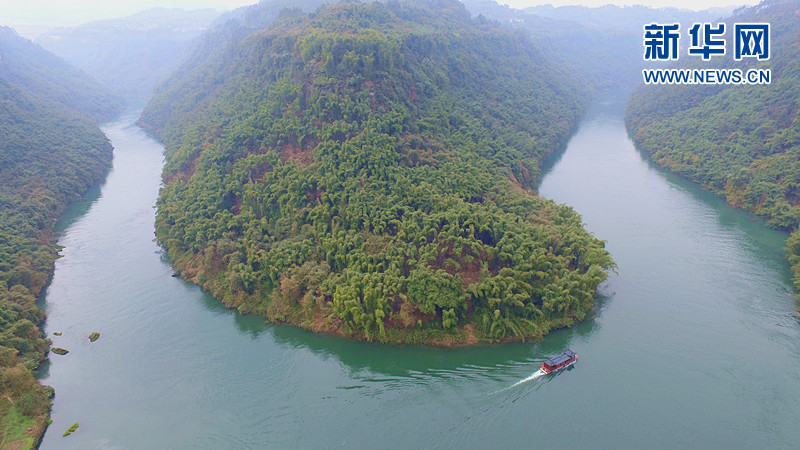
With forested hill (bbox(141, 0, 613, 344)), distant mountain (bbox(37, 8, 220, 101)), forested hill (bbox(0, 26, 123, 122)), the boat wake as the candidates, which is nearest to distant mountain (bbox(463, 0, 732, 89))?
forested hill (bbox(141, 0, 613, 344))

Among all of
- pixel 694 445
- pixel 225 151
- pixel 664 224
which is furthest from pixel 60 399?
pixel 664 224

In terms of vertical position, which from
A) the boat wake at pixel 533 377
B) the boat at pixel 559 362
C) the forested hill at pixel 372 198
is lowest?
the boat wake at pixel 533 377

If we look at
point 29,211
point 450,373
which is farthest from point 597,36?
point 29,211

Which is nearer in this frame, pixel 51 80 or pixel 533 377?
pixel 533 377

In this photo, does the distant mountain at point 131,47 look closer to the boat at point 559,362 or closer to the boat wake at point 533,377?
the boat wake at point 533,377

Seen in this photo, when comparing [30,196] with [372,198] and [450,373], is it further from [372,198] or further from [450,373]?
[450,373]

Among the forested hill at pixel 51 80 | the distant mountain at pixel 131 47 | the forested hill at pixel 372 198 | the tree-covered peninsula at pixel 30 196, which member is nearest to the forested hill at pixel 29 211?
the tree-covered peninsula at pixel 30 196

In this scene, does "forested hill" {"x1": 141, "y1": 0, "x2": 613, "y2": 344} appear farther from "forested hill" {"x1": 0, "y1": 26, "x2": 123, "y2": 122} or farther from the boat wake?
"forested hill" {"x1": 0, "y1": 26, "x2": 123, "y2": 122}
